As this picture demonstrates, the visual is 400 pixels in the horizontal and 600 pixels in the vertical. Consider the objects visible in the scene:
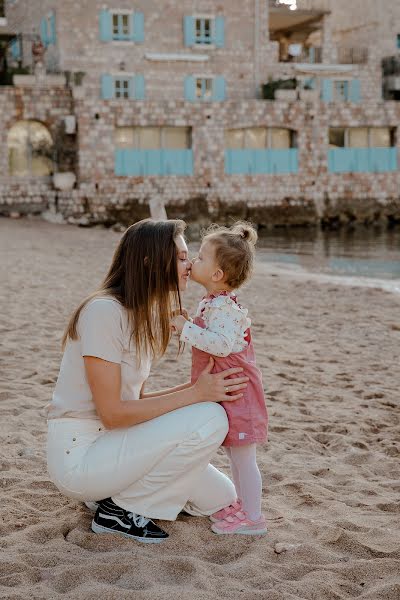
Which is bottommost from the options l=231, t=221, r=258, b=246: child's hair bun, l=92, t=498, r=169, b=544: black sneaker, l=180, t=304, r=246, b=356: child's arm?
l=92, t=498, r=169, b=544: black sneaker

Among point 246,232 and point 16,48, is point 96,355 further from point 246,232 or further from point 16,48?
point 16,48

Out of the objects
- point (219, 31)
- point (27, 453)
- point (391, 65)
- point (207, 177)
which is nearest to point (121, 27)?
point (219, 31)

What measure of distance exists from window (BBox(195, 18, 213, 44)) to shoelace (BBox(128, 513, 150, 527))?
28408 mm

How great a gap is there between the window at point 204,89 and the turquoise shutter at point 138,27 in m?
2.55

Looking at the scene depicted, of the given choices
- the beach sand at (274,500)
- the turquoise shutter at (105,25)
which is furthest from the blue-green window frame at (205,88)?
the beach sand at (274,500)

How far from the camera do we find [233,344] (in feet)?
11.2

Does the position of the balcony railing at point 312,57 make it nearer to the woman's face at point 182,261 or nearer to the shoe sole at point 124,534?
the woman's face at point 182,261

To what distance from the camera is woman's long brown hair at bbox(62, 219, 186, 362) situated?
3.32 m

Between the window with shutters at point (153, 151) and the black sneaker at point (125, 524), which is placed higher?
the window with shutters at point (153, 151)

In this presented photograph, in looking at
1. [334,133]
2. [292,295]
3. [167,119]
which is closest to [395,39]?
[334,133]

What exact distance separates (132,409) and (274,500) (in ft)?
3.10

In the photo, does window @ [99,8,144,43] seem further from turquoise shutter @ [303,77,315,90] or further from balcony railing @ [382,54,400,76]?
balcony railing @ [382,54,400,76]

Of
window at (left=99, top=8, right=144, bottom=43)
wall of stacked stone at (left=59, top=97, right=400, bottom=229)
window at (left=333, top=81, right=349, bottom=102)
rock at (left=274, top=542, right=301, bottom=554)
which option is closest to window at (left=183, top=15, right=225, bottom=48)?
window at (left=99, top=8, right=144, bottom=43)

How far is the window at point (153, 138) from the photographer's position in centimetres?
2892
